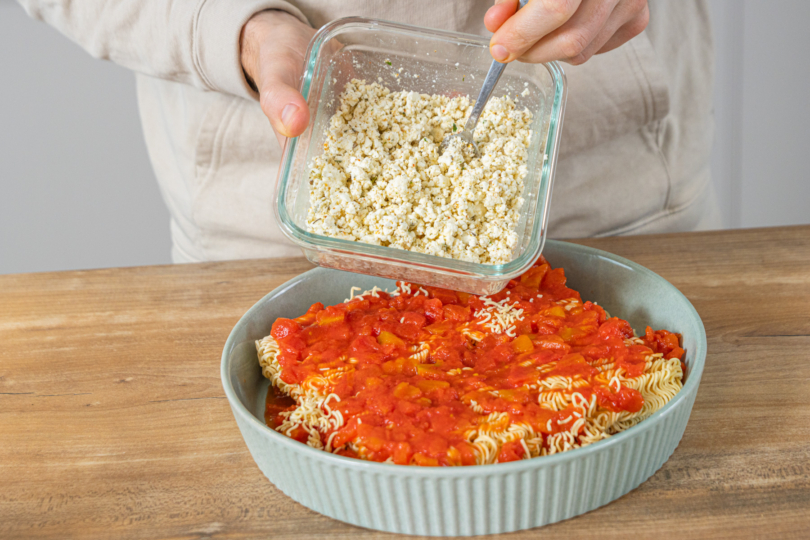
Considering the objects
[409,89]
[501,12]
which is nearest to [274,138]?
[409,89]

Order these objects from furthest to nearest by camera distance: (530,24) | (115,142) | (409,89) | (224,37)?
(115,142) → (224,37) → (409,89) → (530,24)

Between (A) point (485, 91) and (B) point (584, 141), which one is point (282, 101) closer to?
(A) point (485, 91)

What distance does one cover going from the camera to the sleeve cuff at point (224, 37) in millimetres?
1527

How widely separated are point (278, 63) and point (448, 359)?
2.11 feet

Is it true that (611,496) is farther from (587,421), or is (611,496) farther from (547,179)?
(547,179)

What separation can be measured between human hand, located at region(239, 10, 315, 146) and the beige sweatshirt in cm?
3

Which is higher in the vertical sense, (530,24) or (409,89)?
(530,24)

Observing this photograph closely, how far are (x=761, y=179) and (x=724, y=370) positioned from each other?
9.68 ft

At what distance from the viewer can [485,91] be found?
117 cm

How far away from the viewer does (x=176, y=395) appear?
1.35 metres

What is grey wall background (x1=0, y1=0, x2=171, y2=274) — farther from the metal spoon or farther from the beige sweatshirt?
the metal spoon

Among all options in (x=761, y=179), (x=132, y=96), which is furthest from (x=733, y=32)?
(x=132, y=96)

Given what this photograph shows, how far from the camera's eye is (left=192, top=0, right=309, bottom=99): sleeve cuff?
5.01 feet

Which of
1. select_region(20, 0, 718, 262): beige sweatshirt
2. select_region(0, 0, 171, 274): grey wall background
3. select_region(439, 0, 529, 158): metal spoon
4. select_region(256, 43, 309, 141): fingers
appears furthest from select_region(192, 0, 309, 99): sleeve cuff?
select_region(0, 0, 171, 274): grey wall background
